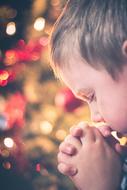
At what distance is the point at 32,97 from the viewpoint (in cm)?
131

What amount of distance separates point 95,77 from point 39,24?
42cm

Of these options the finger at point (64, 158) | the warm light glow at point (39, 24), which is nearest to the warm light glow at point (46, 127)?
the warm light glow at point (39, 24)

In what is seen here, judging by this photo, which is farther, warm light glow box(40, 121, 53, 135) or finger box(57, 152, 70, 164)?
warm light glow box(40, 121, 53, 135)

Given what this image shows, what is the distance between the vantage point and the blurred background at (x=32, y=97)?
129cm

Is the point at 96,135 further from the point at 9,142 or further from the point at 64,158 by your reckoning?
the point at 9,142

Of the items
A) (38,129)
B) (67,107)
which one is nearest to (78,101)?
(67,107)

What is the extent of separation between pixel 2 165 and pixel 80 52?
0.56 meters

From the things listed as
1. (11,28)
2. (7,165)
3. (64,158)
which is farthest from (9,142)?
(64,158)

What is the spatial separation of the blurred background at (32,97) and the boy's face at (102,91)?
29 centimetres

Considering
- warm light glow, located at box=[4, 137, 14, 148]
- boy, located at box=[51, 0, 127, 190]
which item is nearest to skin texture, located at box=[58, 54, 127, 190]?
boy, located at box=[51, 0, 127, 190]

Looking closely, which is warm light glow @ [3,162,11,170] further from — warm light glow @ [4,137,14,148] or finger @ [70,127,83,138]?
finger @ [70,127,83,138]

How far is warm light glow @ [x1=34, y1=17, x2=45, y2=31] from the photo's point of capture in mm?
1294

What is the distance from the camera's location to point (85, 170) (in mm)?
899

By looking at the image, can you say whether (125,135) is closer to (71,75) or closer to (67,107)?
(71,75)
